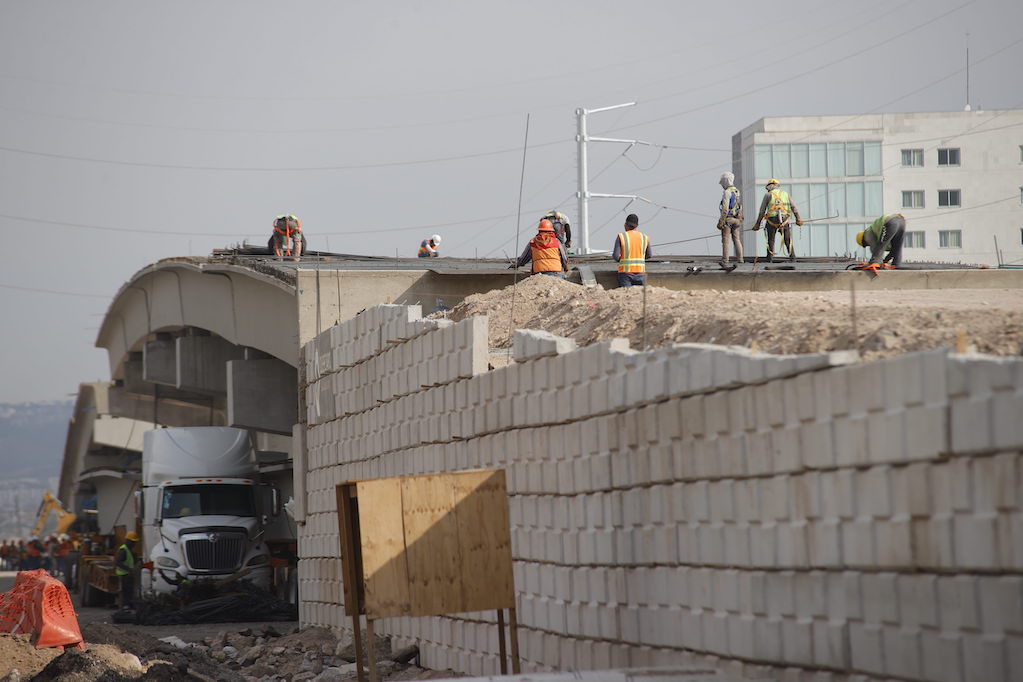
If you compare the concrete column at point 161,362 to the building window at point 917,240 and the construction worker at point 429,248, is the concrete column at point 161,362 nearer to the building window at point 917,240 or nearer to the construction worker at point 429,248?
the construction worker at point 429,248

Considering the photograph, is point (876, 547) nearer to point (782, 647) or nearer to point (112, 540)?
point (782, 647)

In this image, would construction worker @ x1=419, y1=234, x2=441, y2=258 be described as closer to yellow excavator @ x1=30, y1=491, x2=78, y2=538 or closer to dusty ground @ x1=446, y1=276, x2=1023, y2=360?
dusty ground @ x1=446, y1=276, x2=1023, y2=360

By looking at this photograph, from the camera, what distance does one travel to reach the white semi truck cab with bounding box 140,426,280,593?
28.0 meters

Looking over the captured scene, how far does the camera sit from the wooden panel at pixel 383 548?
10453 mm

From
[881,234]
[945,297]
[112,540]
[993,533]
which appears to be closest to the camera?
[993,533]

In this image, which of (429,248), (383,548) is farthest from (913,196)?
(383,548)

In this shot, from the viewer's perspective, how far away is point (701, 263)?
25.6 meters

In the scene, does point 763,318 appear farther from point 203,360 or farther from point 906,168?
point 906,168

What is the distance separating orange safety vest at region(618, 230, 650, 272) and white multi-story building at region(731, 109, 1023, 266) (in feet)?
193

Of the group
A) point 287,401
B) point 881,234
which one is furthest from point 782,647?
point 287,401

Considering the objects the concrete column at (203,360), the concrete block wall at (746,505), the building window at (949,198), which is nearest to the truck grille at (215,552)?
the concrete column at (203,360)

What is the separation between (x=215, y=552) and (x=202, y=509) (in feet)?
3.89

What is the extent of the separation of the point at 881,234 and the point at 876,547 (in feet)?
48.8

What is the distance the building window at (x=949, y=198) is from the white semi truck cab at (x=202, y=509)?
199 ft
